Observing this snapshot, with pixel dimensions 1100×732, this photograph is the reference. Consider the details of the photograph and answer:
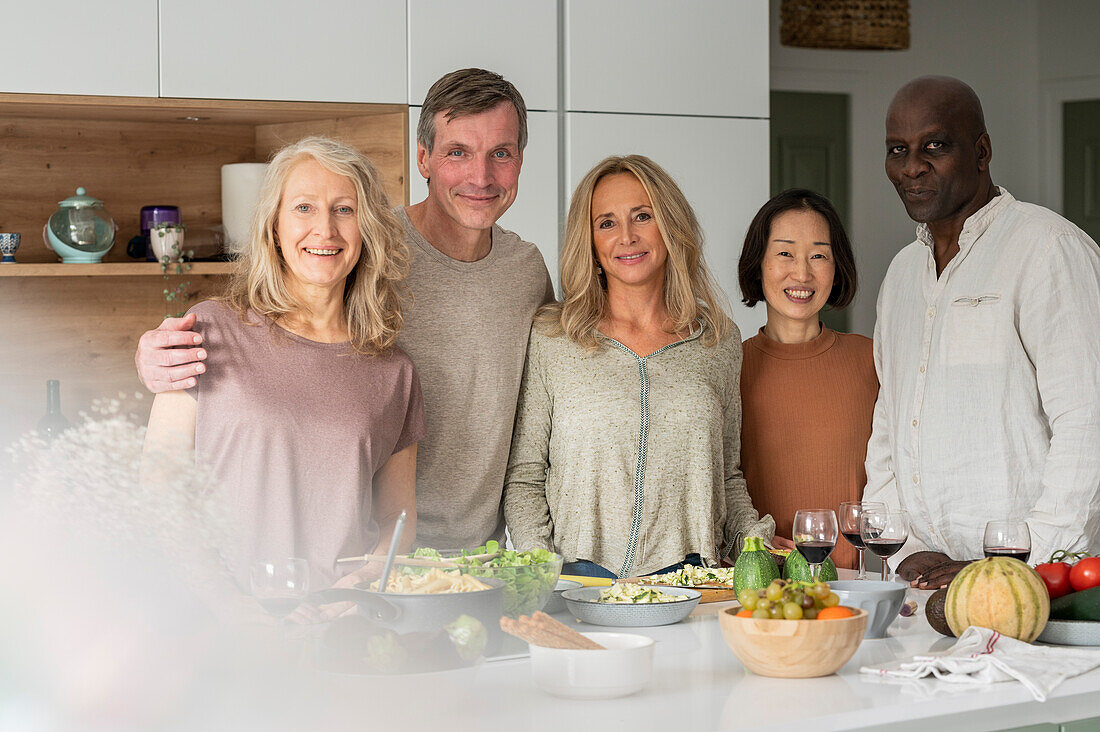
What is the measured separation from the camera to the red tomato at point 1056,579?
161 cm

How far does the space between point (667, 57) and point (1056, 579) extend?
90.7 inches

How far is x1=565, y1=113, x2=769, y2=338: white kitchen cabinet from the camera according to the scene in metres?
3.50

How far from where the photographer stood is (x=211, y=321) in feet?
6.29

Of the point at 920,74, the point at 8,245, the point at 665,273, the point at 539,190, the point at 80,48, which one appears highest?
the point at 920,74

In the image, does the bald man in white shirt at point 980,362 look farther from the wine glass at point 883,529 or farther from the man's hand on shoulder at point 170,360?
the man's hand on shoulder at point 170,360

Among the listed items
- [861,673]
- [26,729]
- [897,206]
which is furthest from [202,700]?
[897,206]

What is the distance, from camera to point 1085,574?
5.24ft

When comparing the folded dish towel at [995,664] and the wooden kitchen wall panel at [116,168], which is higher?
the wooden kitchen wall panel at [116,168]

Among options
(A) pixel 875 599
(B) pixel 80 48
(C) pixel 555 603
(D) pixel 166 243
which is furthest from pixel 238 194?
(A) pixel 875 599

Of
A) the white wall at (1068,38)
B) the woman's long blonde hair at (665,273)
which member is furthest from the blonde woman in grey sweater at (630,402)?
the white wall at (1068,38)

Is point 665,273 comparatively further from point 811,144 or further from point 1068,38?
point 1068,38

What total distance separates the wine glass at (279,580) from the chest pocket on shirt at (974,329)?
4.82ft

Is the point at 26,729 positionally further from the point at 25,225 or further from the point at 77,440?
the point at 25,225

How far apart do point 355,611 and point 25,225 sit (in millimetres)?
2527
